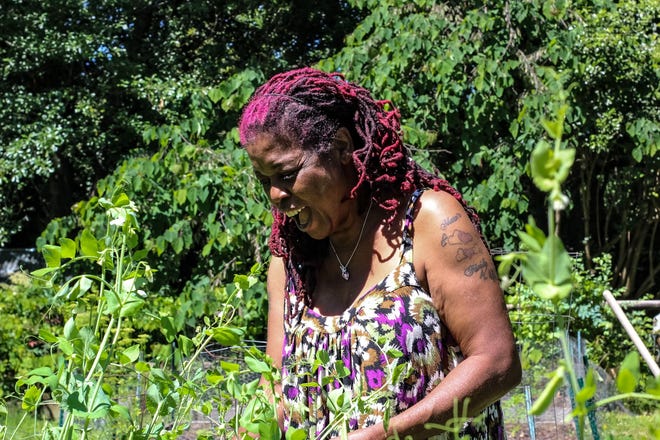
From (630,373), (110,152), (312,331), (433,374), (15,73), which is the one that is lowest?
(630,373)

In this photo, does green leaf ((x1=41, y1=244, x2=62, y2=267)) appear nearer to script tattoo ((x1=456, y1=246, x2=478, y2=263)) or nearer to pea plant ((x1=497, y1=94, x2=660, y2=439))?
pea plant ((x1=497, y1=94, x2=660, y2=439))

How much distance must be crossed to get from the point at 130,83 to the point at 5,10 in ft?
5.35

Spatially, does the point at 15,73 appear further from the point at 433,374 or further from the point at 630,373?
the point at 630,373

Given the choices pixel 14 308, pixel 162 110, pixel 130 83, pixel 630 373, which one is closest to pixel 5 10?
pixel 130 83

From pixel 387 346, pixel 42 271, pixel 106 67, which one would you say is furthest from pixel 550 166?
pixel 106 67

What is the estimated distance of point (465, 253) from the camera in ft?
5.68

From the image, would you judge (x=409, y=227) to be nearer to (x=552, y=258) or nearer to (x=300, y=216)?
(x=300, y=216)

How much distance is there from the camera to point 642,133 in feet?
22.6

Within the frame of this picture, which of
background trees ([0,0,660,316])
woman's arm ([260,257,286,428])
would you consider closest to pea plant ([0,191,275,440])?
woman's arm ([260,257,286,428])

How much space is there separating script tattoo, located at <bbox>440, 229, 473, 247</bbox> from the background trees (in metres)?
2.50

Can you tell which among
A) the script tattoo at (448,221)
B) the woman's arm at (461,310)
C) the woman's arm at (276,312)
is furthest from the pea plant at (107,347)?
the woman's arm at (276,312)

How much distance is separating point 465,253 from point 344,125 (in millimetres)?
416

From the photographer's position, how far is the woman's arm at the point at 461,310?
1592mm

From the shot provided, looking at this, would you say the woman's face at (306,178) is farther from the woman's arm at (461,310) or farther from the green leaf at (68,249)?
the green leaf at (68,249)
